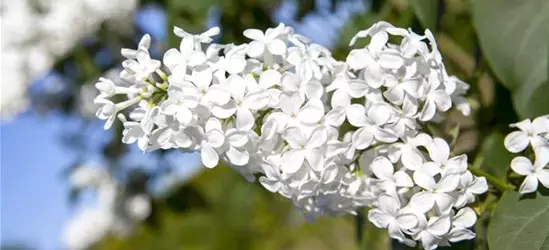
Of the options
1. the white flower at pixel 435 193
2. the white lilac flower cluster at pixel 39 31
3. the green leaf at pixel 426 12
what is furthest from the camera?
the white lilac flower cluster at pixel 39 31

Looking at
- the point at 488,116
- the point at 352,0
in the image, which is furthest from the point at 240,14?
the point at 488,116

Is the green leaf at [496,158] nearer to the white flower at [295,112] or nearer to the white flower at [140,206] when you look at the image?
the white flower at [295,112]

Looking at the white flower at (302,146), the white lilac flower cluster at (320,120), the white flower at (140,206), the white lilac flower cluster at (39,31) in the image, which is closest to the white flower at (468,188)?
the white lilac flower cluster at (320,120)

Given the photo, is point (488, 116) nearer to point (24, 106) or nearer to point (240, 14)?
point (240, 14)

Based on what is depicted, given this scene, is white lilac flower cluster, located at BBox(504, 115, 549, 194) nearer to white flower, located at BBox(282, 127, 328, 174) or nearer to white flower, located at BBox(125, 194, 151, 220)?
white flower, located at BBox(282, 127, 328, 174)

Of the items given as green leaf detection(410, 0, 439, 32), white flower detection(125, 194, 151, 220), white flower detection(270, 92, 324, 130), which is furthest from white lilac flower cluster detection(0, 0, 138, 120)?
white flower detection(270, 92, 324, 130)

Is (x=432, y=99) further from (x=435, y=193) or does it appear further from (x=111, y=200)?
(x=111, y=200)
